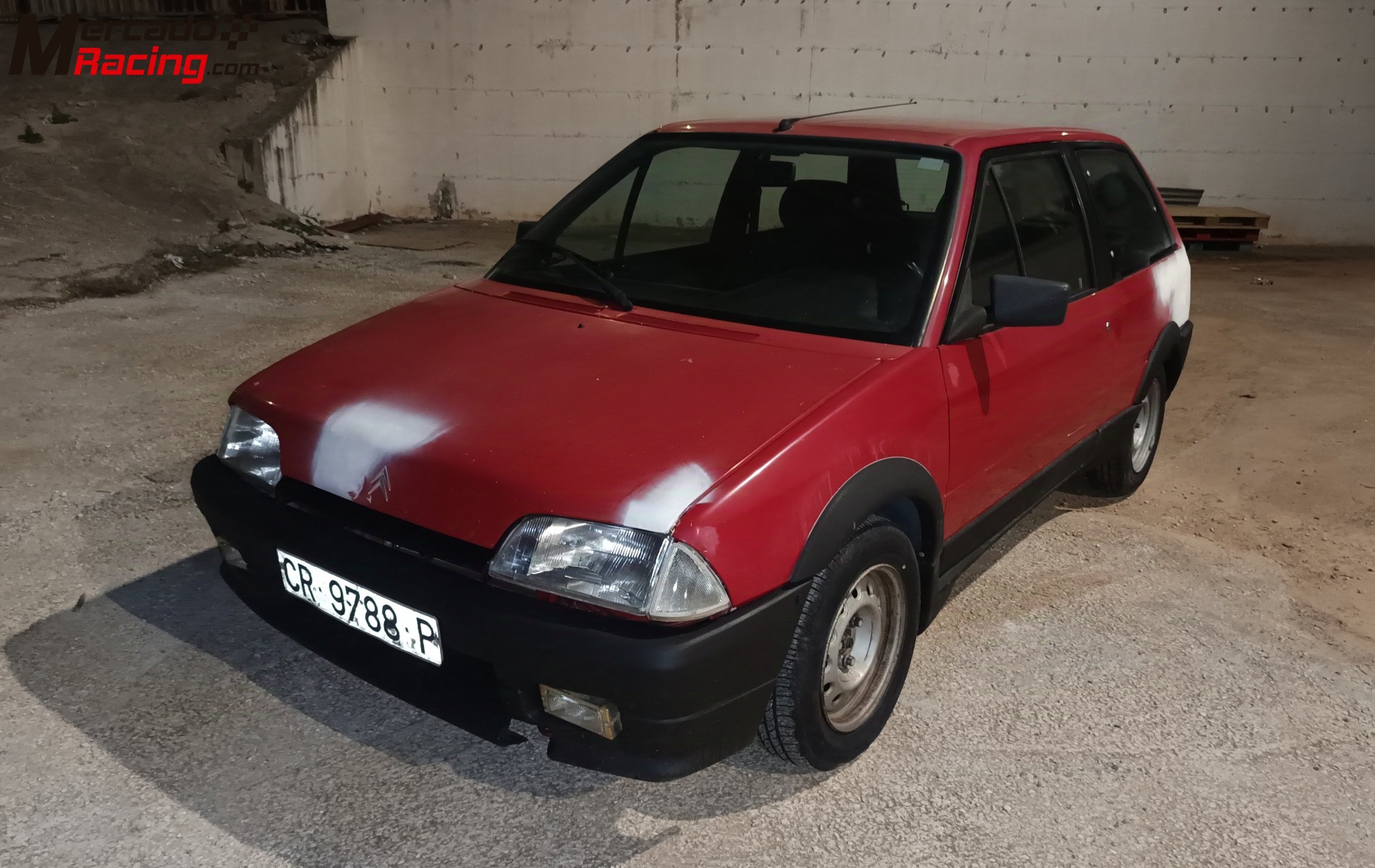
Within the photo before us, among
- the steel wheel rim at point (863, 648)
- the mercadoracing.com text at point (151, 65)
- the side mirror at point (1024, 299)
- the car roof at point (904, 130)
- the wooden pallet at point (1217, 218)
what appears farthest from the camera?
the mercadoracing.com text at point (151, 65)

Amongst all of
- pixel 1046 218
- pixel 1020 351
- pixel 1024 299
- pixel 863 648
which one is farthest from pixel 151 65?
pixel 863 648

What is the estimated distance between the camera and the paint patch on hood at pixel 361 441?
7.23ft

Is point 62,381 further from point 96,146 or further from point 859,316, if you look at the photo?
point 96,146

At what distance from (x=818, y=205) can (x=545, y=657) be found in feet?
5.36

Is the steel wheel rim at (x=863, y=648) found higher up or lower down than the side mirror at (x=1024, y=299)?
lower down

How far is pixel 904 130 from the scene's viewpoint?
9.97 ft

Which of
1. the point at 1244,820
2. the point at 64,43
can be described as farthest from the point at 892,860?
the point at 64,43

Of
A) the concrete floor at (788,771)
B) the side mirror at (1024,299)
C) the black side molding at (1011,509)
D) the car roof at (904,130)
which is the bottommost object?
the concrete floor at (788,771)

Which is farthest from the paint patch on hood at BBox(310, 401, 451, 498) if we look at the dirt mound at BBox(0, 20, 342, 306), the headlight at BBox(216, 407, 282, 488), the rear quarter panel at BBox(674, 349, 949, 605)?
the dirt mound at BBox(0, 20, 342, 306)

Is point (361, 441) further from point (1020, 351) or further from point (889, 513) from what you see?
point (1020, 351)

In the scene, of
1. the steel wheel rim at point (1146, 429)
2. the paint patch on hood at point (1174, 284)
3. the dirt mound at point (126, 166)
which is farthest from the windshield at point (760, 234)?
the dirt mound at point (126, 166)

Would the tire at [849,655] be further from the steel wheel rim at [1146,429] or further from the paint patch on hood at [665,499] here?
the steel wheel rim at [1146,429]

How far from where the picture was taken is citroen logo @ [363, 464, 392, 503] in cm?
217

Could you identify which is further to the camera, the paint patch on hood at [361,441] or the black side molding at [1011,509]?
the black side molding at [1011,509]
